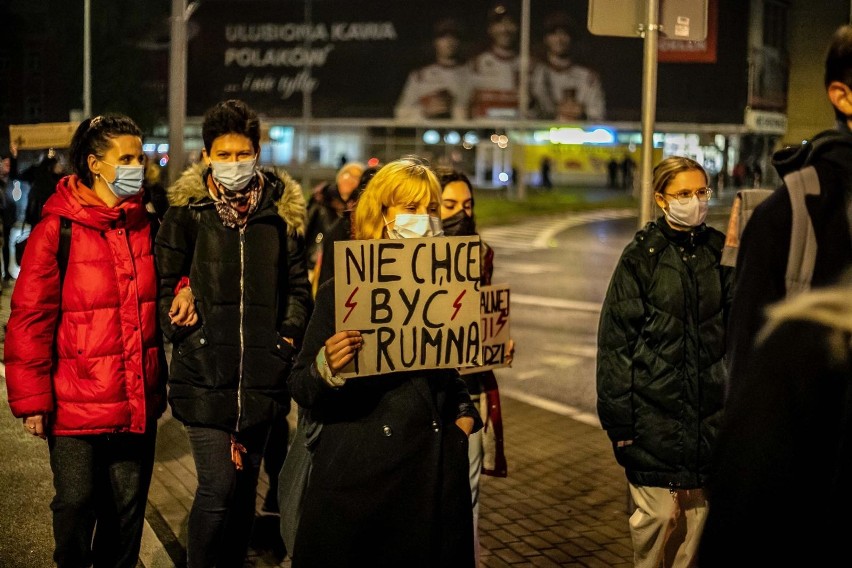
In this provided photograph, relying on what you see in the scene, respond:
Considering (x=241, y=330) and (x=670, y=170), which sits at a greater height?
(x=670, y=170)

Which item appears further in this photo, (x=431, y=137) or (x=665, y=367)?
(x=431, y=137)

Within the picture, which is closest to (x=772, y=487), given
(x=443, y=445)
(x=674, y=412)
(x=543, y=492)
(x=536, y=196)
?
(x=443, y=445)

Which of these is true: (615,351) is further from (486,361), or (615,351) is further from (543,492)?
(543,492)

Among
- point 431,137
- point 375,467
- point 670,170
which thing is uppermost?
point 431,137

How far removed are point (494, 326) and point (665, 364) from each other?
→ 3.39 ft

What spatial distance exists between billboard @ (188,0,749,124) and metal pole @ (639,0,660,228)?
143 feet

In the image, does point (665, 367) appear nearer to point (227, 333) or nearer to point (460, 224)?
point (460, 224)

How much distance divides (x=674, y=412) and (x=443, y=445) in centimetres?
150

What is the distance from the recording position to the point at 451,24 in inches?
2194

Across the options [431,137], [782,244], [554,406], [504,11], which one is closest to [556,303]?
[554,406]

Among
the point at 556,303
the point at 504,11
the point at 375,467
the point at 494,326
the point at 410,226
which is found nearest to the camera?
the point at 375,467

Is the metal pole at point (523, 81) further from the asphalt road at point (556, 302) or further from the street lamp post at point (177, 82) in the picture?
the street lamp post at point (177, 82)

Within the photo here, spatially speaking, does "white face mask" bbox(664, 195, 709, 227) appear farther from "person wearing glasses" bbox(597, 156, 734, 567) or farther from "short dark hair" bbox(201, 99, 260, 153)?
"short dark hair" bbox(201, 99, 260, 153)

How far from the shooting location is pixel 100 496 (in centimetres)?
451
